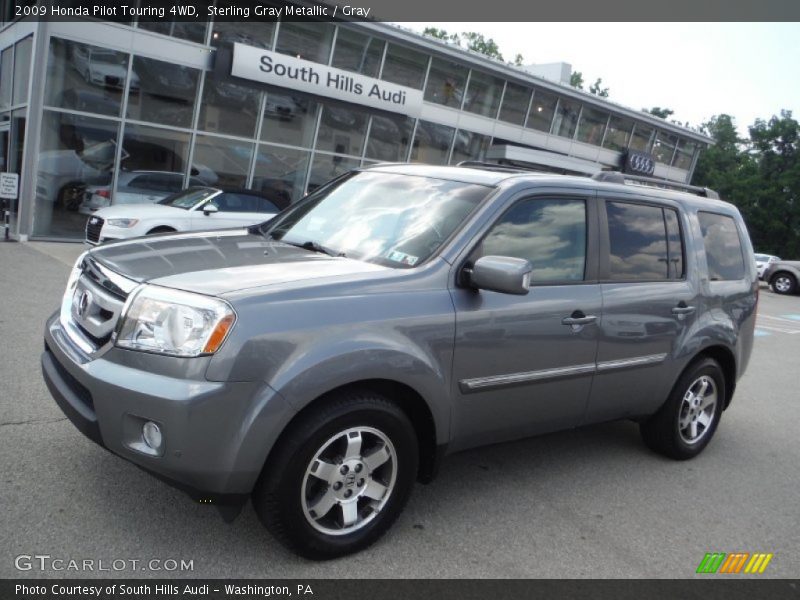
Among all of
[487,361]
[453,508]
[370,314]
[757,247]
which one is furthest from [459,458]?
[757,247]

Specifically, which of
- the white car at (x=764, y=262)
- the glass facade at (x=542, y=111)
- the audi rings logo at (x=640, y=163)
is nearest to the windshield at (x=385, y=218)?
the glass facade at (x=542, y=111)

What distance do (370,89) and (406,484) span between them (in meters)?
16.8

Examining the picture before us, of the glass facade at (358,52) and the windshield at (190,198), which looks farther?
the glass facade at (358,52)

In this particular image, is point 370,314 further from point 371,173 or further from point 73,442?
point 73,442

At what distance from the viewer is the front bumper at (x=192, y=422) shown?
8.39 feet

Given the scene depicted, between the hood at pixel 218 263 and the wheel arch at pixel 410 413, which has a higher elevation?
the hood at pixel 218 263

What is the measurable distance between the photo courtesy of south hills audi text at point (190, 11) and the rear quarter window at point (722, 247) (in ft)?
42.7

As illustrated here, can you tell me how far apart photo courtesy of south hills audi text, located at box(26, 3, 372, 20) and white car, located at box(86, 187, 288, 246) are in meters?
4.44

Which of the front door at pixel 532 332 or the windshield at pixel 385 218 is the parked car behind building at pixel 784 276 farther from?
the windshield at pixel 385 218

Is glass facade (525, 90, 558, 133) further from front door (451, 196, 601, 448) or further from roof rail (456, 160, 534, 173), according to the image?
front door (451, 196, 601, 448)

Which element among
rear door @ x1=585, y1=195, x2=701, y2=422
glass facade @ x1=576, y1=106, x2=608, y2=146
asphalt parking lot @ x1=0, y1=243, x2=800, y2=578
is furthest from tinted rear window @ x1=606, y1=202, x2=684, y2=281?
glass facade @ x1=576, y1=106, x2=608, y2=146

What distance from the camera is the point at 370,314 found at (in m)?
2.96

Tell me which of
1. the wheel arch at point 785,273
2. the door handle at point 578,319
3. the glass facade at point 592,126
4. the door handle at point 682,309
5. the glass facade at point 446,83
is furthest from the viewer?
the glass facade at point 592,126

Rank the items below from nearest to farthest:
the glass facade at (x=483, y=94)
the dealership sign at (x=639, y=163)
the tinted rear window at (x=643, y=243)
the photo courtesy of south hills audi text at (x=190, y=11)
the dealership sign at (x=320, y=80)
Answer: the tinted rear window at (x=643, y=243), the photo courtesy of south hills audi text at (x=190, y=11), the dealership sign at (x=320, y=80), the glass facade at (x=483, y=94), the dealership sign at (x=639, y=163)
